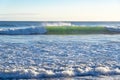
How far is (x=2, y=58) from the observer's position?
9008 millimetres

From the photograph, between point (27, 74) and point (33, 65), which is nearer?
point (27, 74)

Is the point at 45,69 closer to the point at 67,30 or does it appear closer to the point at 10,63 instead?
the point at 10,63

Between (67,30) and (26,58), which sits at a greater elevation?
(26,58)

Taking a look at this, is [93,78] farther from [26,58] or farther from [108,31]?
[108,31]

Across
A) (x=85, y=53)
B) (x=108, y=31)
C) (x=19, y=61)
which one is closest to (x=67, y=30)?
(x=108, y=31)

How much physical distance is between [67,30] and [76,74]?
64.8 ft

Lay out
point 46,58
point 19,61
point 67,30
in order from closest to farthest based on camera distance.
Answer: point 19,61, point 46,58, point 67,30

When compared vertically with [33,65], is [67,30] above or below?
below

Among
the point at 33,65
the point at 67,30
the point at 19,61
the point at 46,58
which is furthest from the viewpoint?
the point at 67,30

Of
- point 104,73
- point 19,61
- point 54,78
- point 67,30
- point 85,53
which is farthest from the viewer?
point 67,30

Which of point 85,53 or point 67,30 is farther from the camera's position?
point 67,30

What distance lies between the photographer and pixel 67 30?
2697 centimetres

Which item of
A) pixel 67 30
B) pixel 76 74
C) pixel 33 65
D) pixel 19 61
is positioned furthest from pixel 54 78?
pixel 67 30

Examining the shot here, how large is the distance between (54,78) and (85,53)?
356cm
